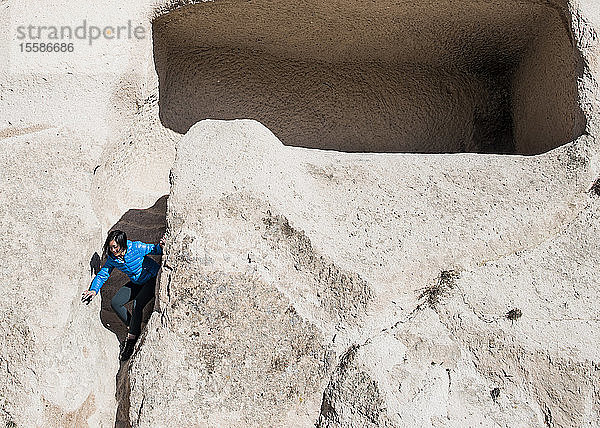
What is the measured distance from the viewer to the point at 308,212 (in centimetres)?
222

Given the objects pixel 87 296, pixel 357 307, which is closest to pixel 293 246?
pixel 357 307

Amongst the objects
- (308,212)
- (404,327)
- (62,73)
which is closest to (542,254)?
(404,327)

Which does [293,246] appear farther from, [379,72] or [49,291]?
[379,72]

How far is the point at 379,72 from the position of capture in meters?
2.92

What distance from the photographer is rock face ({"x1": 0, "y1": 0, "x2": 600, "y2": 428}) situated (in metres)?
2.01

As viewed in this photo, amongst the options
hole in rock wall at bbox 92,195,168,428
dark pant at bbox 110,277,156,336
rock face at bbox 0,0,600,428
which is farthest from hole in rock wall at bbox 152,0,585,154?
dark pant at bbox 110,277,156,336

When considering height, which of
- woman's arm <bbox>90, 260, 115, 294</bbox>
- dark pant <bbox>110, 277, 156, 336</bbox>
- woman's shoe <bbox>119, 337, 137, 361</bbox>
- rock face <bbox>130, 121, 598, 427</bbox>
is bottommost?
woman's shoe <bbox>119, 337, 137, 361</bbox>

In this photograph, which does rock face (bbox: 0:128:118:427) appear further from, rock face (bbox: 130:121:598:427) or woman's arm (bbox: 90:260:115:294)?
rock face (bbox: 130:121:598:427)

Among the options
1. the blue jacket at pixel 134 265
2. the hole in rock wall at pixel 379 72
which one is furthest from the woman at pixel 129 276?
the hole in rock wall at pixel 379 72

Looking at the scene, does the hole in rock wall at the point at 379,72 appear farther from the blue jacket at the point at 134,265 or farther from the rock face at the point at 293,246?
the blue jacket at the point at 134,265

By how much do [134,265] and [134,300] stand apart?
118 millimetres

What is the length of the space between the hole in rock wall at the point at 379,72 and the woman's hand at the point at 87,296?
2.43 feet

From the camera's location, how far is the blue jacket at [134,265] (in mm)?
2293

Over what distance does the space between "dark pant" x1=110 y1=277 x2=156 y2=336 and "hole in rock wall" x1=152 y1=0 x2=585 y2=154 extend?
25.4 inches
